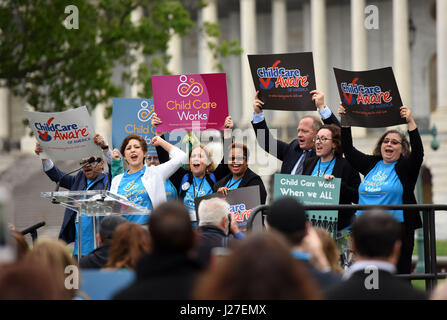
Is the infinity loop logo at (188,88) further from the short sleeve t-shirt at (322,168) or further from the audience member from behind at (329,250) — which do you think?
the audience member from behind at (329,250)

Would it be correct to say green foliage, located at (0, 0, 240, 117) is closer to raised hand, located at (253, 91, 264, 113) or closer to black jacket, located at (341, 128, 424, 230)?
raised hand, located at (253, 91, 264, 113)

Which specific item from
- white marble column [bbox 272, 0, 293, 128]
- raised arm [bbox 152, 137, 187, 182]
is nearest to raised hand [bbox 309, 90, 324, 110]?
raised arm [bbox 152, 137, 187, 182]

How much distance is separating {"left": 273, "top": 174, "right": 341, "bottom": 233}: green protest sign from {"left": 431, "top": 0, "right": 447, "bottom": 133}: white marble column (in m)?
35.1

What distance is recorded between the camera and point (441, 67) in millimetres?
43719

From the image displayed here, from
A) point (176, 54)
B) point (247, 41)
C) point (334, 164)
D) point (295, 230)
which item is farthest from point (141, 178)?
point (176, 54)

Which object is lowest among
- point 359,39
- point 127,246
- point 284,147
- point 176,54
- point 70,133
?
point 127,246

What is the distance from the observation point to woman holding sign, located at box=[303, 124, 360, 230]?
955cm

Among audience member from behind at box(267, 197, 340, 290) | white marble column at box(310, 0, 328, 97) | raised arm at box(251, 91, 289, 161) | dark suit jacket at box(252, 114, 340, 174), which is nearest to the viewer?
audience member from behind at box(267, 197, 340, 290)

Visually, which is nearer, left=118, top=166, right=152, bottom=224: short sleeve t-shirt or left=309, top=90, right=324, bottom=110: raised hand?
left=118, top=166, right=152, bottom=224: short sleeve t-shirt

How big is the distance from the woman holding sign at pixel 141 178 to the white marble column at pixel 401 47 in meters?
37.0

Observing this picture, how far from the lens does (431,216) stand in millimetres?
8812

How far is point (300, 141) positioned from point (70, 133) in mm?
3006

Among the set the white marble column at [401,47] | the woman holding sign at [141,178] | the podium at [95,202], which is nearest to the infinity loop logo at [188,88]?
the woman holding sign at [141,178]

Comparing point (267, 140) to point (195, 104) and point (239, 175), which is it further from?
point (195, 104)
